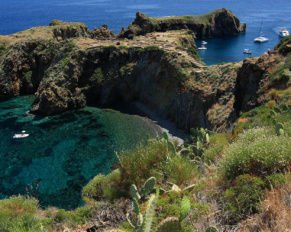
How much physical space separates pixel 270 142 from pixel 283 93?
1405 cm

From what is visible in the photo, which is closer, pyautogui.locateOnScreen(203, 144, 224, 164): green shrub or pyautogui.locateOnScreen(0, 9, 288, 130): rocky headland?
pyautogui.locateOnScreen(203, 144, 224, 164): green shrub

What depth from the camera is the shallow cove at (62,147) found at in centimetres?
2662

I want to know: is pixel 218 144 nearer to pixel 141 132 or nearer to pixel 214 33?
pixel 141 132

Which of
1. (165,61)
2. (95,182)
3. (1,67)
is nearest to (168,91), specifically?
(165,61)

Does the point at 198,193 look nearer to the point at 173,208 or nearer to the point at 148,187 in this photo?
the point at 173,208

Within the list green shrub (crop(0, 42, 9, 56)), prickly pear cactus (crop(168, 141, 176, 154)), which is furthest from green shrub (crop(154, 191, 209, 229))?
green shrub (crop(0, 42, 9, 56))

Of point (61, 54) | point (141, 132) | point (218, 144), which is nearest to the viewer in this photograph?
point (218, 144)

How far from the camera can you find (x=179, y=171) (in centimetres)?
1255

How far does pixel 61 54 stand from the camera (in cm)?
5391

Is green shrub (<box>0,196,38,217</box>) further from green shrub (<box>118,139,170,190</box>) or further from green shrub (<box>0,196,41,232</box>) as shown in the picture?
green shrub (<box>118,139,170,190</box>)

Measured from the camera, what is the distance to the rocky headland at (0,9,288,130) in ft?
103

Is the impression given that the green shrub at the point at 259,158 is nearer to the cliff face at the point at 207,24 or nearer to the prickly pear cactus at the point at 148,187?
the prickly pear cactus at the point at 148,187

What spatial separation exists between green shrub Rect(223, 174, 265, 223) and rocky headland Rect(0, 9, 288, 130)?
16.8 meters

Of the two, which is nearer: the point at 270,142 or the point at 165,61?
the point at 270,142
